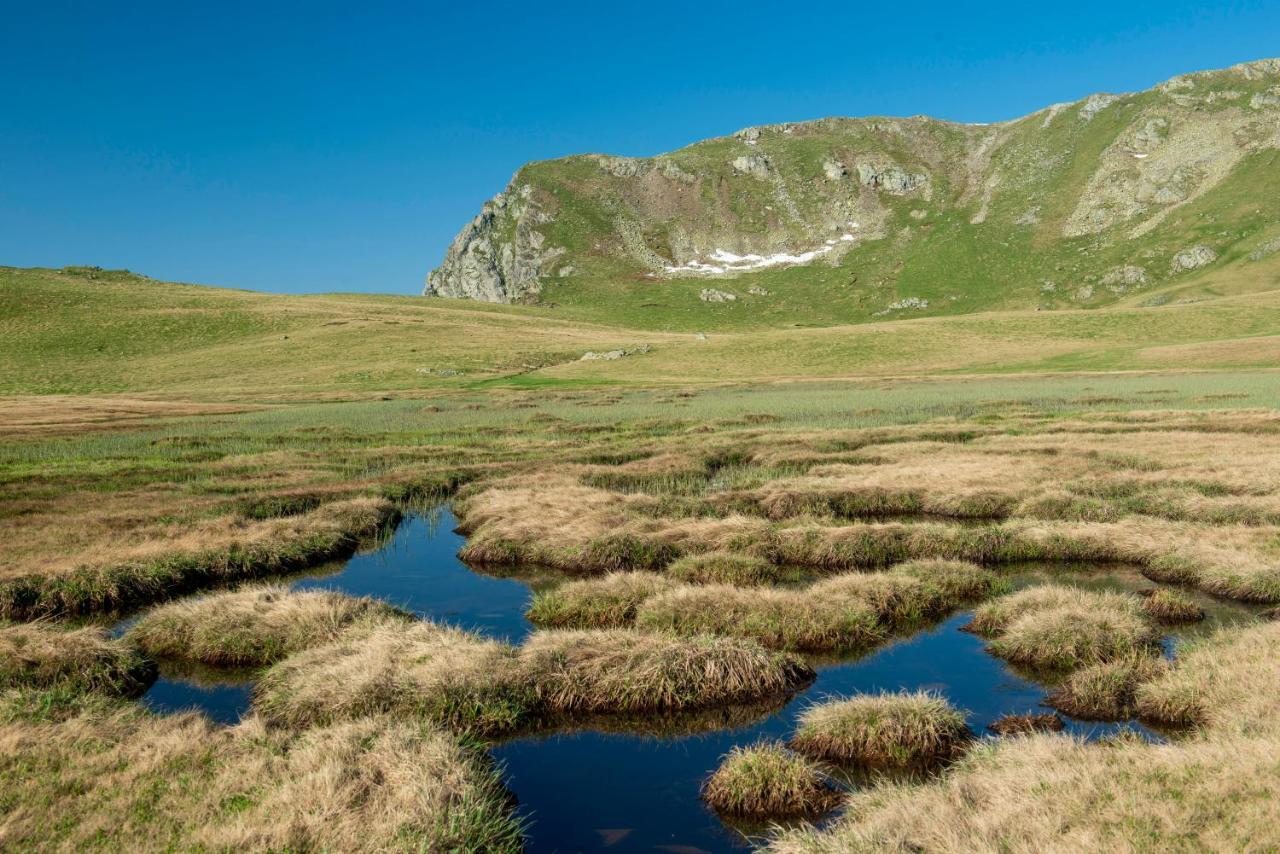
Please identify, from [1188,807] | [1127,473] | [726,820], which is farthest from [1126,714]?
[1127,473]

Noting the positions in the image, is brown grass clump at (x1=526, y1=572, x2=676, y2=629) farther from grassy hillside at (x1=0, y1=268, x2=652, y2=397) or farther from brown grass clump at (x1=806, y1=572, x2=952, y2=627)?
grassy hillside at (x1=0, y1=268, x2=652, y2=397)

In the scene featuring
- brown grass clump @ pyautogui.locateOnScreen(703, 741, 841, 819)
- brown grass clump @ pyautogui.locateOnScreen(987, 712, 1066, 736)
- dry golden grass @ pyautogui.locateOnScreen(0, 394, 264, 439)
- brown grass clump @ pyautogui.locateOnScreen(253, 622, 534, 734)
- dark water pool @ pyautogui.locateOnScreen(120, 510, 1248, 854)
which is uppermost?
dry golden grass @ pyautogui.locateOnScreen(0, 394, 264, 439)

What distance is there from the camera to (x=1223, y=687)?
11086 mm

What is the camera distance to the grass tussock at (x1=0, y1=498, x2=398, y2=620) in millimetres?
18062

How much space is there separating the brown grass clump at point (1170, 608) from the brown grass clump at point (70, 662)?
19.7 meters

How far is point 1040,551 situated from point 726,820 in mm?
15270

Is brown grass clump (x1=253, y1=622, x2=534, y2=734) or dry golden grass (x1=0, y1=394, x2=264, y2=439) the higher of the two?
dry golden grass (x1=0, y1=394, x2=264, y2=439)

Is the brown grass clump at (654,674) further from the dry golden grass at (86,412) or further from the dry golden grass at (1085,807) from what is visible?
the dry golden grass at (86,412)

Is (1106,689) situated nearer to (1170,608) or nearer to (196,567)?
(1170,608)

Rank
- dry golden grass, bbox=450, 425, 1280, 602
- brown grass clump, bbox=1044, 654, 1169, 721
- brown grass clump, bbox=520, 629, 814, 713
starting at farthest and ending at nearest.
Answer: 1. dry golden grass, bbox=450, 425, 1280, 602
2. brown grass clump, bbox=520, 629, 814, 713
3. brown grass clump, bbox=1044, 654, 1169, 721

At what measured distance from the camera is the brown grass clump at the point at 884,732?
10.8m

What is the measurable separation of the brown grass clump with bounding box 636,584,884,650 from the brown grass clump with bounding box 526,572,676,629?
0.66 m

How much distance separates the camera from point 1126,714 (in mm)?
11734

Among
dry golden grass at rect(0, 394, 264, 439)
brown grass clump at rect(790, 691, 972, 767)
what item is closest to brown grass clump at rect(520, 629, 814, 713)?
brown grass clump at rect(790, 691, 972, 767)
